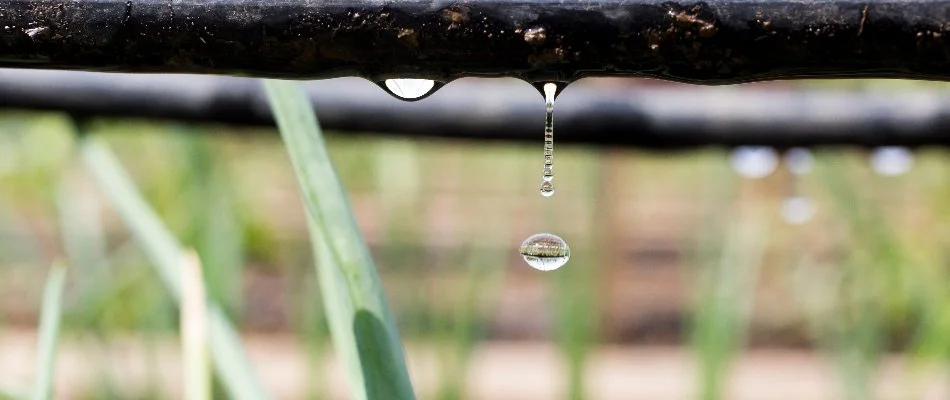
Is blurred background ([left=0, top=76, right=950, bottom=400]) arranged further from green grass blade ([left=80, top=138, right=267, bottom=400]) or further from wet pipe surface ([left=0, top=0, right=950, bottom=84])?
wet pipe surface ([left=0, top=0, right=950, bottom=84])

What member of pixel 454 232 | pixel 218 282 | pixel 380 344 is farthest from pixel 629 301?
pixel 380 344

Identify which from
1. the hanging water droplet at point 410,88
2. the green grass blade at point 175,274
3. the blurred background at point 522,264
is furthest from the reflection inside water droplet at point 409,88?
the blurred background at point 522,264

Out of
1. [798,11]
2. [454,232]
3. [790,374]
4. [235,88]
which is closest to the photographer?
[798,11]

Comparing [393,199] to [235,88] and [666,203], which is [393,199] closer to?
[235,88]

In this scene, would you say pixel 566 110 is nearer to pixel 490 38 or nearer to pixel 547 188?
pixel 547 188

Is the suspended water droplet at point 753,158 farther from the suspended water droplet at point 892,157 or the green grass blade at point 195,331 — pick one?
the green grass blade at point 195,331
